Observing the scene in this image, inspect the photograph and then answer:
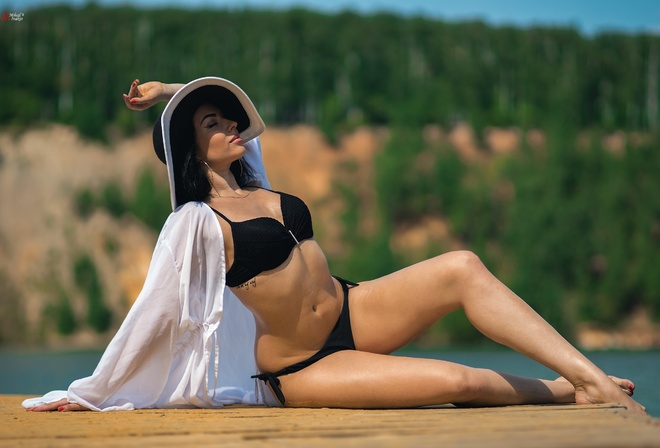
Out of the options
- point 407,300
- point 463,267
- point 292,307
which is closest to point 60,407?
point 292,307

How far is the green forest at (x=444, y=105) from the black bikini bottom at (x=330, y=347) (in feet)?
116

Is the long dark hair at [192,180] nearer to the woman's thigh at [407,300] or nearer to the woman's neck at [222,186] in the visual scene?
the woman's neck at [222,186]

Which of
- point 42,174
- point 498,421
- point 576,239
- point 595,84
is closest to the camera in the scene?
point 498,421

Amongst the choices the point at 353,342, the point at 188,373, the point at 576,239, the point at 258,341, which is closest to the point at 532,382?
the point at 353,342

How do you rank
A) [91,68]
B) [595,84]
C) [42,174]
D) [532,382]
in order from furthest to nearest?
[595,84] < [91,68] < [42,174] < [532,382]

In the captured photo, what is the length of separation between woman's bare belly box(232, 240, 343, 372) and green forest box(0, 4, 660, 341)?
3542 cm

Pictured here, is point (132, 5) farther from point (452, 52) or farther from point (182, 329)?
point (182, 329)

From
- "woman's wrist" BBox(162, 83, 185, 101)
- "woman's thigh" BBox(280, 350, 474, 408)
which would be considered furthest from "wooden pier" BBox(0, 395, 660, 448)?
"woman's wrist" BBox(162, 83, 185, 101)

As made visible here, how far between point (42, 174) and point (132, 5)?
19.6 metres

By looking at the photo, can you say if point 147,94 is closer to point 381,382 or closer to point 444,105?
point 381,382

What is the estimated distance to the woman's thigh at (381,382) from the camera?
488cm

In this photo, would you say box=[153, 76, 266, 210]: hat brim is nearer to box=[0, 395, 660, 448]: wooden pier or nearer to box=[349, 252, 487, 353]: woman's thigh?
box=[349, 252, 487, 353]: woman's thigh

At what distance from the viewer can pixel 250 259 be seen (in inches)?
205

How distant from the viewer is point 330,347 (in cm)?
533
